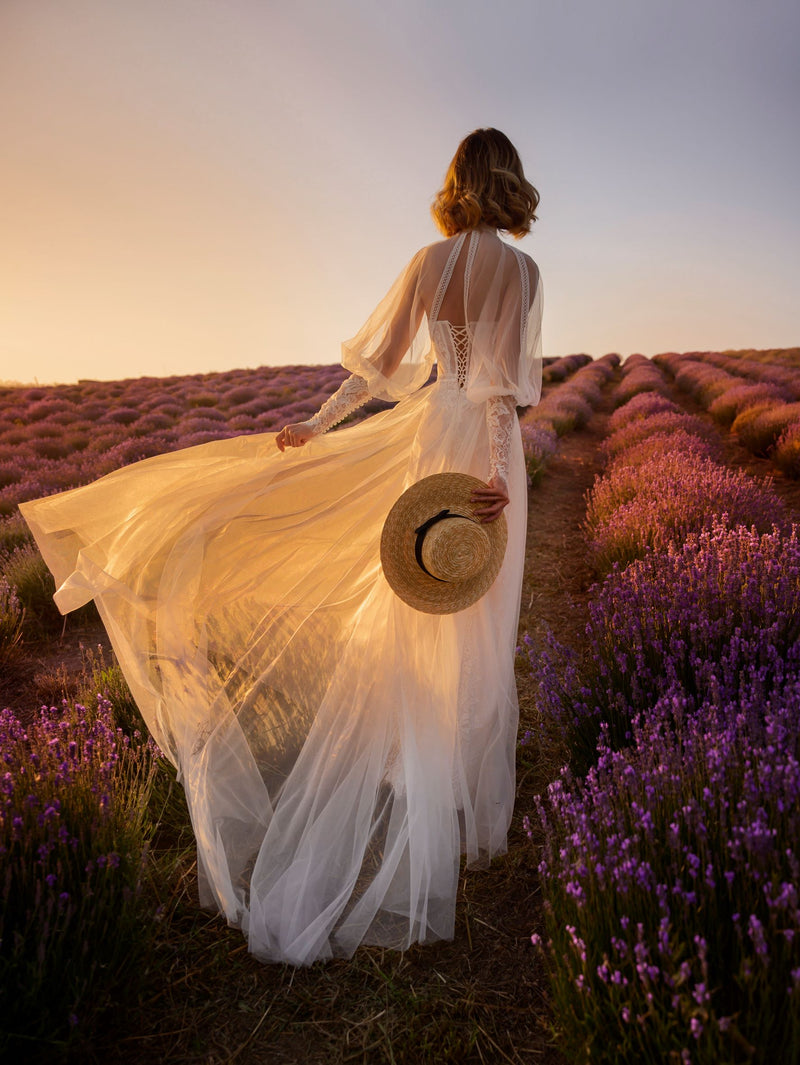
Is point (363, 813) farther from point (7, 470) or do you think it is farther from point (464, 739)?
point (7, 470)

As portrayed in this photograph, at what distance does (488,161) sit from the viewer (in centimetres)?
223

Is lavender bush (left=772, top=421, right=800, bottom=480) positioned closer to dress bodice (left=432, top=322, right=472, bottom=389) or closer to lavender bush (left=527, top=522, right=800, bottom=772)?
lavender bush (left=527, top=522, right=800, bottom=772)

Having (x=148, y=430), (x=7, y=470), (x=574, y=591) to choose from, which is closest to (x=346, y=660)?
(x=574, y=591)

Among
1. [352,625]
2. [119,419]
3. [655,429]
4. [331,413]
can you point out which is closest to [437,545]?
[352,625]

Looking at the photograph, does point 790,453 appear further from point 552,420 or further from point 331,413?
point 331,413

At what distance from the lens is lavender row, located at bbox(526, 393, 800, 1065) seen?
1.16 metres

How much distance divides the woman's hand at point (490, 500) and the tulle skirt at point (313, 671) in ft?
0.83

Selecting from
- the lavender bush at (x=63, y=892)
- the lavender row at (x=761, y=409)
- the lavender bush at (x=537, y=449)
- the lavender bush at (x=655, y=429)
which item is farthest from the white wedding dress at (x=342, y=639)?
the lavender row at (x=761, y=409)

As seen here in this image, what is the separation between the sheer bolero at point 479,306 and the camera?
2209 mm

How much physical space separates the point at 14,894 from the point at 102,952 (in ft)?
0.86

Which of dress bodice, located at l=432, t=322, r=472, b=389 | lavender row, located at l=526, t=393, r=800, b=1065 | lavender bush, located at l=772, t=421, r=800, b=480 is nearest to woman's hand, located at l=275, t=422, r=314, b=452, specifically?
dress bodice, located at l=432, t=322, r=472, b=389

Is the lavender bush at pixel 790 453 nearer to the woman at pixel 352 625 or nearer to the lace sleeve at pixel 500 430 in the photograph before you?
the woman at pixel 352 625

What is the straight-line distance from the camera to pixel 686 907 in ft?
4.04

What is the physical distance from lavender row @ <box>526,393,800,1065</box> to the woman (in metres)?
0.45
